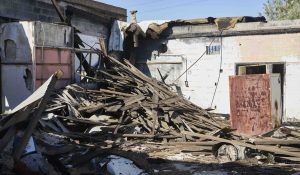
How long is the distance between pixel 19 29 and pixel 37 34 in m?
0.57

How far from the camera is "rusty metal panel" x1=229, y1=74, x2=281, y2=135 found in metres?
10.4

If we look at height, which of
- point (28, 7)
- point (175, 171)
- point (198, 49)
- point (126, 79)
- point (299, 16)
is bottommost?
point (175, 171)

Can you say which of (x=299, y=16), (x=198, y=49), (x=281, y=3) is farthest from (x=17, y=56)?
(x=281, y=3)

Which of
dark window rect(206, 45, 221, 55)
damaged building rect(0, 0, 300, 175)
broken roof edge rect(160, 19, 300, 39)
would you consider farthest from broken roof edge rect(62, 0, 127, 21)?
dark window rect(206, 45, 221, 55)

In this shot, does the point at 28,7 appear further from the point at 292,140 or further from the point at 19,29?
the point at 292,140

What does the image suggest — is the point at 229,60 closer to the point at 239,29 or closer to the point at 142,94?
the point at 239,29

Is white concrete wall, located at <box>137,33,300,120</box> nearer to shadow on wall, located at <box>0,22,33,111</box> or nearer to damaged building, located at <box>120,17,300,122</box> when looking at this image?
damaged building, located at <box>120,17,300,122</box>

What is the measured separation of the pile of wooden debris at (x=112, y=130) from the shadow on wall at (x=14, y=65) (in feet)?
3.46

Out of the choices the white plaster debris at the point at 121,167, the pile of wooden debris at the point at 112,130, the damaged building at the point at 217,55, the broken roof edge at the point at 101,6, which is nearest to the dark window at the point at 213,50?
the damaged building at the point at 217,55

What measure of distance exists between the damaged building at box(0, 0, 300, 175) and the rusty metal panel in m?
0.03

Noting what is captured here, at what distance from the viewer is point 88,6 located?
1720cm

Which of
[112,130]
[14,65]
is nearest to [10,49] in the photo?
[14,65]

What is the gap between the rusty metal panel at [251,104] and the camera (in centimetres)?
1037

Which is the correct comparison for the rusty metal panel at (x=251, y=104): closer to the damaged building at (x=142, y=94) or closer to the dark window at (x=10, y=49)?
the damaged building at (x=142, y=94)
